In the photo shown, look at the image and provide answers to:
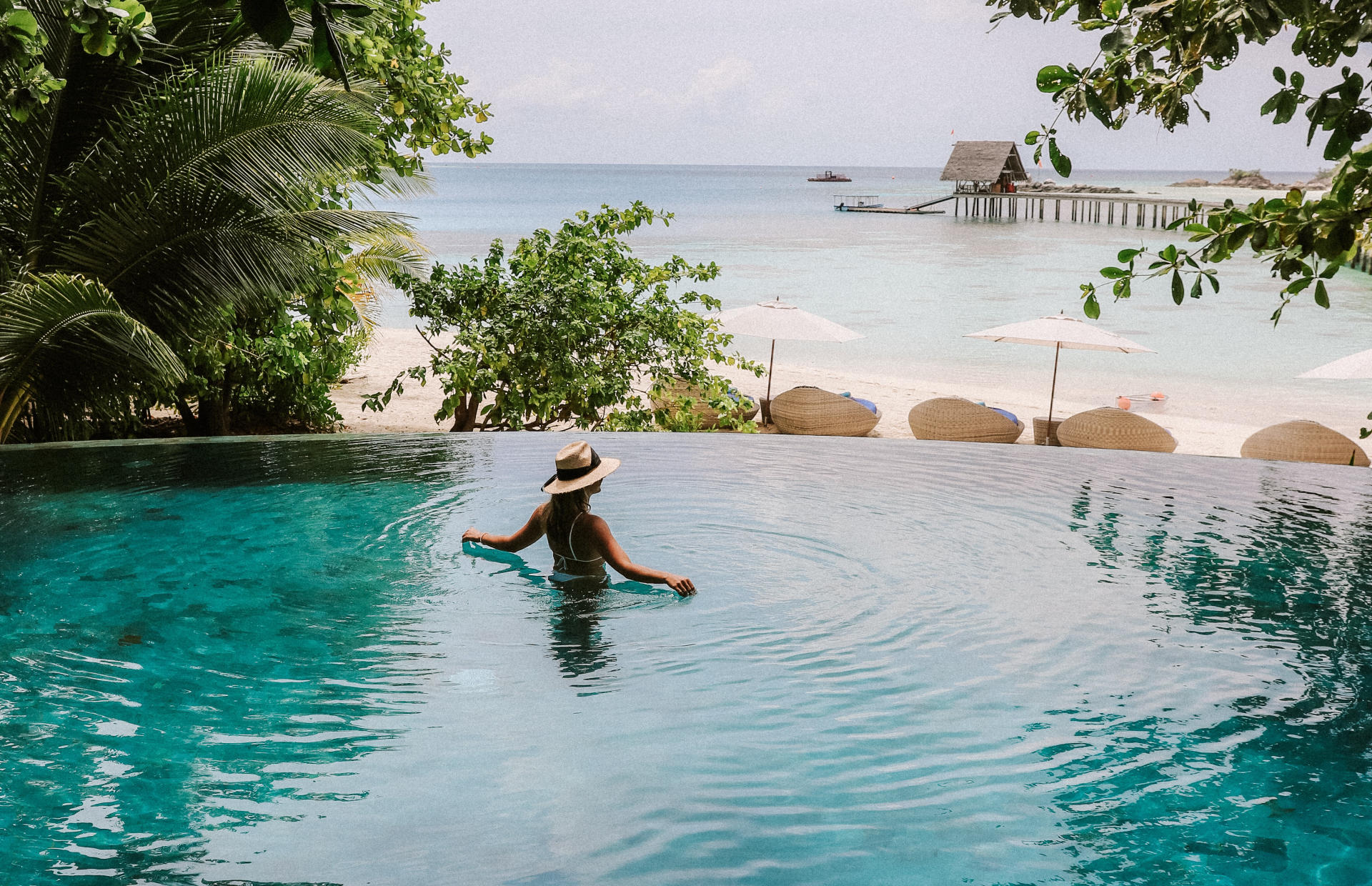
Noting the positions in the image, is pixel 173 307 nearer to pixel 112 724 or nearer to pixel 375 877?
pixel 112 724

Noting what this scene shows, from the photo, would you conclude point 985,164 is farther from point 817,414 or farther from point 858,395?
point 817,414

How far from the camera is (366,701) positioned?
13.8 feet

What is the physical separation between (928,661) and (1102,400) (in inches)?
731

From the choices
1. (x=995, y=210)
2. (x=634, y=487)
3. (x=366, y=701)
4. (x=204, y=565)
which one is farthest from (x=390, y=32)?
(x=995, y=210)

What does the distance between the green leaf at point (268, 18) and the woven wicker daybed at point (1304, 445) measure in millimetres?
10405

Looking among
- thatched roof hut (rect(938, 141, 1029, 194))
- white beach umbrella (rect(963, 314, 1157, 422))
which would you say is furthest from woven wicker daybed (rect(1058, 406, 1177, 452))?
thatched roof hut (rect(938, 141, 1029, 194))

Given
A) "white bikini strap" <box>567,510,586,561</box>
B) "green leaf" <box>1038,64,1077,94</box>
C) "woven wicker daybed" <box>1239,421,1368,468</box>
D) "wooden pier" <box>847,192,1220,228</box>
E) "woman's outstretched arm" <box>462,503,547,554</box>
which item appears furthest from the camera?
"wooden pier" <box>847,192,1220,228</box>

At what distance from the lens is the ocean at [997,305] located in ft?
79.3

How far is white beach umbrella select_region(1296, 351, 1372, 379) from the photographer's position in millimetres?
11270

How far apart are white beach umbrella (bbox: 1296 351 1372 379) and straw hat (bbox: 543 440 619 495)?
908 centimetres

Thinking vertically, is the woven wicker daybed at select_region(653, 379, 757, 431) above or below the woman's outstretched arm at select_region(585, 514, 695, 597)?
above

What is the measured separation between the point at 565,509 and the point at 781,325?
951 centimetres

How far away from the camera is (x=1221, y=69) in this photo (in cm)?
346

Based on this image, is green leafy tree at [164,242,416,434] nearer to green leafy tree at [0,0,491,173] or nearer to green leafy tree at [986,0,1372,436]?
green leafy tree at [0,0,491,173]
